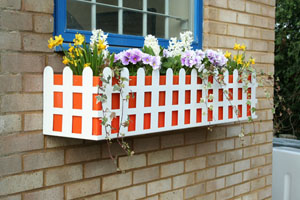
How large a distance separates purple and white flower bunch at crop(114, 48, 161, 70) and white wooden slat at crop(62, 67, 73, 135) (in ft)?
0.93

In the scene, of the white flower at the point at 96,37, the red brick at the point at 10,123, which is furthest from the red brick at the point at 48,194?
the white flower at the point at 96,37

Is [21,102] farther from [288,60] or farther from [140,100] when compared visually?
[288,60]

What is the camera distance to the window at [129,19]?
8.18 feet

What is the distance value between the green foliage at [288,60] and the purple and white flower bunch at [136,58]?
7853 mm

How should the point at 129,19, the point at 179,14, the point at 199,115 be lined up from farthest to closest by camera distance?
the point at 179,14 < the point at 129,19 < the point at 199,115

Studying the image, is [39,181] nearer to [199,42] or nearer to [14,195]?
[14,195]

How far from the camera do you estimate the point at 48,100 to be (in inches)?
90.5

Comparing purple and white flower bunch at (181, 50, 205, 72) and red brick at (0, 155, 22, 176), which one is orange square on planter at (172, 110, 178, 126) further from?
red brick at (0, 155, 22, 176)

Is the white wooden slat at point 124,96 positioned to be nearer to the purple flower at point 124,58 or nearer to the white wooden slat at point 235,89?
the purple flower at point 124,58

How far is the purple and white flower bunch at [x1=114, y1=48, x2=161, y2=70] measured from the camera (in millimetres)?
2354

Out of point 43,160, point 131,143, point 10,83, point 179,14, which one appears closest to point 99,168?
point 131,143

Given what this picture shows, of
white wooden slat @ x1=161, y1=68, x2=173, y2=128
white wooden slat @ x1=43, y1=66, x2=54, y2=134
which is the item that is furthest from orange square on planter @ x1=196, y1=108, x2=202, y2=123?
white wooden slat @ x1=43, y1=66, x2=54, y2=134

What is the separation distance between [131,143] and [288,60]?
8.06 metres

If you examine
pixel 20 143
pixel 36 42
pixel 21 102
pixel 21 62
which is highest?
pixel 36 42
